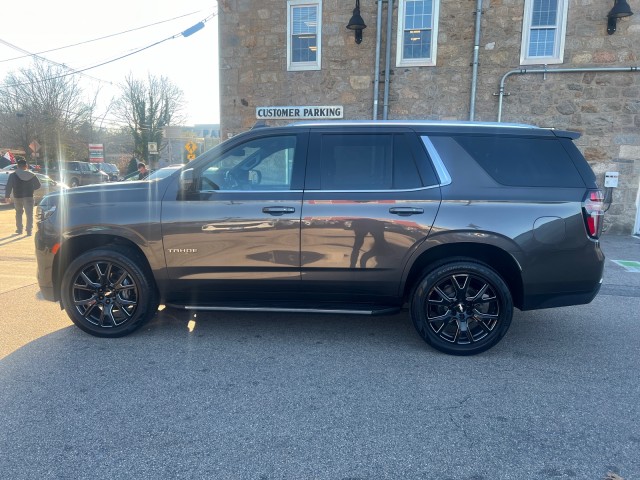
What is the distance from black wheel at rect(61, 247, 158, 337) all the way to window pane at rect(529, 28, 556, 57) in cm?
1016

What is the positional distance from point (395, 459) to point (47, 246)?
11.5 ft

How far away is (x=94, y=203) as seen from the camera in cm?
400

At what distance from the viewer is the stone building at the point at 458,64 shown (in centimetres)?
1004

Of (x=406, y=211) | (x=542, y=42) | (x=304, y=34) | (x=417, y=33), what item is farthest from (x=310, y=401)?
(x=542, y=42)

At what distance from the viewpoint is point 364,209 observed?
3.81 metres

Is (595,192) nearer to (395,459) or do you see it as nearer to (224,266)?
(395,459)

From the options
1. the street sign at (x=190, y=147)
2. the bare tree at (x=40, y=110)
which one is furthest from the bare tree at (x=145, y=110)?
the street sign at (x=190, y=147)

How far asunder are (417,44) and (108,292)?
9.46 meters

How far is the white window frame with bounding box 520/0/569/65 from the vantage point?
10.1 m

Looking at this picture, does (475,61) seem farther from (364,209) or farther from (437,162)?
(364,209)

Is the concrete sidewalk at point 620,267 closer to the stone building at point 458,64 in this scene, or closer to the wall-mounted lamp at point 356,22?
the stone building at point 458,64

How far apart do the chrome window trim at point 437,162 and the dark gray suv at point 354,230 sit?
0.01 meters

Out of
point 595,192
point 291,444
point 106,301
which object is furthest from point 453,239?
point 106,301

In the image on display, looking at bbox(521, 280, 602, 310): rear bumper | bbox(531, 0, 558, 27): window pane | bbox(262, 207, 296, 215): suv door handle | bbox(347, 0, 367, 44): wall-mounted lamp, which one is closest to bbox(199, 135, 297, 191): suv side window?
bbox(262, 207, 296, 215): suv door handle
